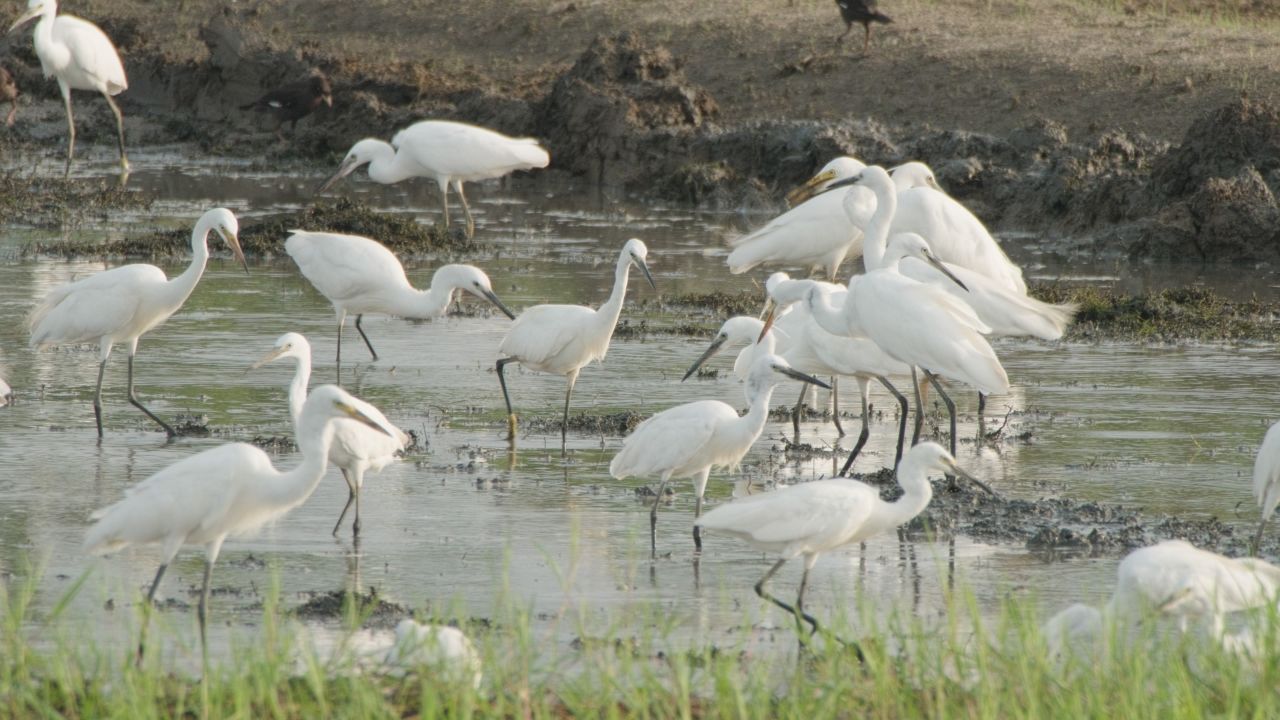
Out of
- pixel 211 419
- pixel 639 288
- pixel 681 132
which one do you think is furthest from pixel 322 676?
pixel 681 132

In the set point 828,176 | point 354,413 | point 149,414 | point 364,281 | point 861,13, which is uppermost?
point 861,13

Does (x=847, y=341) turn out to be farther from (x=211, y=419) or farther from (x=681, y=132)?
(x=681, y=132)

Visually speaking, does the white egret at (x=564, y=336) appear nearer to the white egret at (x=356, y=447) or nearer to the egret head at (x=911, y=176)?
the white egret at (x=356, y=447)

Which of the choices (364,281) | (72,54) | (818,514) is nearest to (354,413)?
(818,514)

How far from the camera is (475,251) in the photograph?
16.4 metres

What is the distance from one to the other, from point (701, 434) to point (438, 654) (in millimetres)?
2683

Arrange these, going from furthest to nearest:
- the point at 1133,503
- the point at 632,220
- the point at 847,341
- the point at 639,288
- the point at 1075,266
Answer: the point at 632,220, the point at 1075,266, the point at 639,288, the point at 847,341, the point at 1133,503

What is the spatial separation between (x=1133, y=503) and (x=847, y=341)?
1841 millimetres

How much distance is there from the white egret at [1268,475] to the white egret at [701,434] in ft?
5.98

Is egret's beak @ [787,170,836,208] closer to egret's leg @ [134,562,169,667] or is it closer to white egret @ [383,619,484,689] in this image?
egret's leg @ [134,562,169,667]

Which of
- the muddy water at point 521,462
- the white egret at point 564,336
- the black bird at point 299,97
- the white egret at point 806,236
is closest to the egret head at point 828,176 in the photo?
the white egret at point 806,236

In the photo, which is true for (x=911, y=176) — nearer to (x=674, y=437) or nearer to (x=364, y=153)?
(x=674, y=437)

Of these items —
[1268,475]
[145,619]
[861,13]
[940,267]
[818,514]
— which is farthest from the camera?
[861,13]

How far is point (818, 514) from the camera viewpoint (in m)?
6.33
